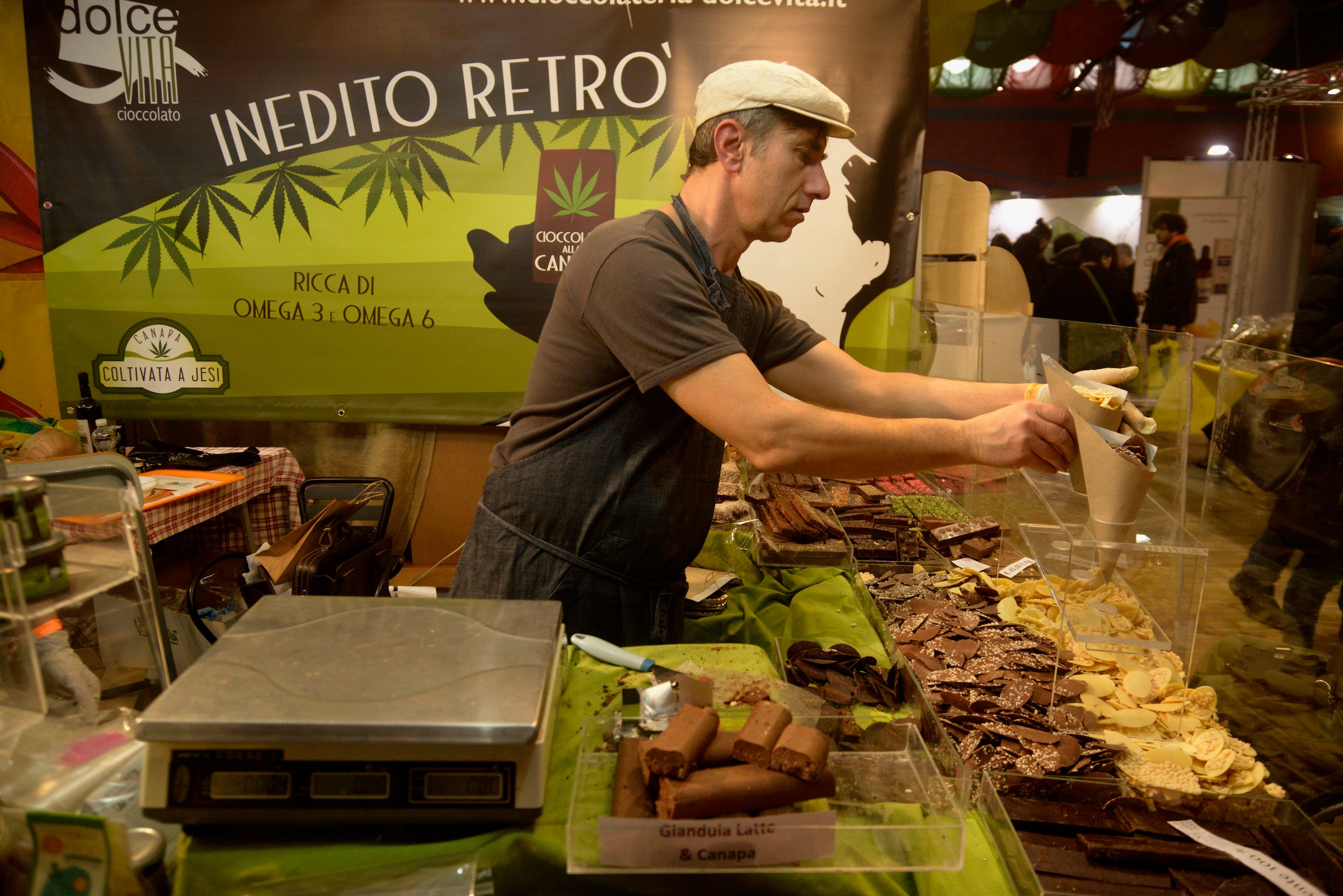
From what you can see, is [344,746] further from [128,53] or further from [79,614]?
[128,53]

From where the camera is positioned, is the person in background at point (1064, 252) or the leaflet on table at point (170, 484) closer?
the leaflet on table at point (170, 484)

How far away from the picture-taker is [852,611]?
2.10 metres

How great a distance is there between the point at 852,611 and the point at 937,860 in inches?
49.3

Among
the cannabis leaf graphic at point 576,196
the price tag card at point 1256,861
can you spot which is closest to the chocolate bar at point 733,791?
the price tag card at point 1256,861

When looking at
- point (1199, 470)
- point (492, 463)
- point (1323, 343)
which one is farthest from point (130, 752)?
point (1323, 343)

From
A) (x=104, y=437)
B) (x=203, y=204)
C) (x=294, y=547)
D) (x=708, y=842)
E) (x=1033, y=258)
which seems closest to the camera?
(x=708, y=842)

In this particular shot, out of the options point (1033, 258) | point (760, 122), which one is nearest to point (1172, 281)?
point (1033, 258)

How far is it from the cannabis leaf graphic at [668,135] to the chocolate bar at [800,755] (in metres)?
3.34

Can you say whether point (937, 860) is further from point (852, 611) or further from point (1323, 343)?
point (1323, 343)

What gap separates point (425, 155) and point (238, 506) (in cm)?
175

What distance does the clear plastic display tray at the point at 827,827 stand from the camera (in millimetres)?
808

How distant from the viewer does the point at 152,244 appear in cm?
Answer: 390

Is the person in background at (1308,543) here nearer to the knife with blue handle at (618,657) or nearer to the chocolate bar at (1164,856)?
the chocolate bar at (1164,856)

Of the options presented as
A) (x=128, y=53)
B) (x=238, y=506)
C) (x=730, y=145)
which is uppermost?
(x=128, y=53)
